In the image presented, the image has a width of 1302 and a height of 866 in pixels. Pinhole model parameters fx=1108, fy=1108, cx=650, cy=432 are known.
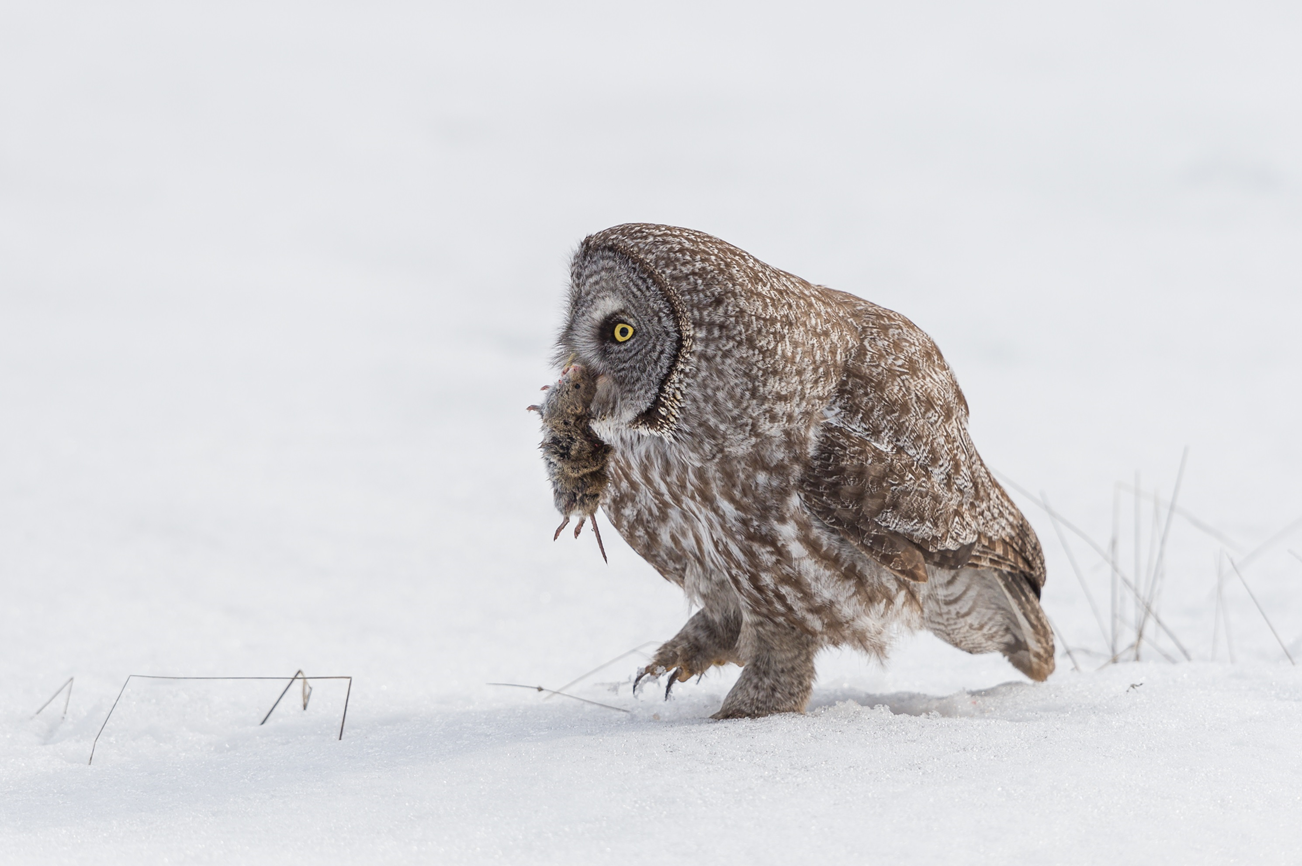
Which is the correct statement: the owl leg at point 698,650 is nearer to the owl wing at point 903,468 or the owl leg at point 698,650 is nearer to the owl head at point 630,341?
the owl wing at point 903,468

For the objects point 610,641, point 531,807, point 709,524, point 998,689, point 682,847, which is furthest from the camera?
point 610,641

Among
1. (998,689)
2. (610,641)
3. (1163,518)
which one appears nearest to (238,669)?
(610,641)

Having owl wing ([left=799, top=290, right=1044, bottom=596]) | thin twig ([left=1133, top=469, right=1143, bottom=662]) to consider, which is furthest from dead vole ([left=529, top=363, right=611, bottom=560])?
thin twig ([left=1133, top=469, right=1143, bottom=662])

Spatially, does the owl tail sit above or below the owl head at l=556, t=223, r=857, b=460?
below

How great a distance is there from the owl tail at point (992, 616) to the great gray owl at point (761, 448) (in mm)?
201

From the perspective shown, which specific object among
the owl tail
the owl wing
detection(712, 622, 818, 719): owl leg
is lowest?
detection(712, 622, 818, 719): owl leg

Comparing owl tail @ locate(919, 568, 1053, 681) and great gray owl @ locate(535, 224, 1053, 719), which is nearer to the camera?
great gray owl @ locate(535, 224, 1053, 719)

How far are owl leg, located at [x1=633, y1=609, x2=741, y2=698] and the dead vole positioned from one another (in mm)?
459

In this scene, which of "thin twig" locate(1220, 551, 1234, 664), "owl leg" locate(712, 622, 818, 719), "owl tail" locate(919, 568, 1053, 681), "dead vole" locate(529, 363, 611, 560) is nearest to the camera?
"dead vole" locate(529, 363, 611, 560)

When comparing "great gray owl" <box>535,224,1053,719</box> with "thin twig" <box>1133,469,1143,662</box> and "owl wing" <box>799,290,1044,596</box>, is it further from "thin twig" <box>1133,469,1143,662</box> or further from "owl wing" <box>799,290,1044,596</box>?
"thin twig" <box>1133,469,1143,662</box>

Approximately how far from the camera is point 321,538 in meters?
5.71

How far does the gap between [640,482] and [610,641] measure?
2.02 metres

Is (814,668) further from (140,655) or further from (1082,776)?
(140,655)

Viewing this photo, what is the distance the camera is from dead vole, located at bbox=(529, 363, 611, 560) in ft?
9.21
